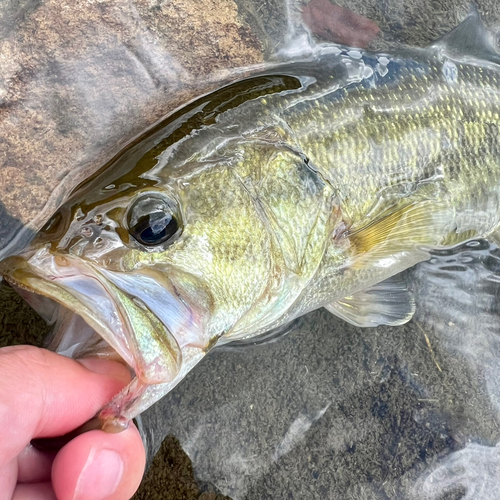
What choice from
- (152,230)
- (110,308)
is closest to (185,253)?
(152,230)

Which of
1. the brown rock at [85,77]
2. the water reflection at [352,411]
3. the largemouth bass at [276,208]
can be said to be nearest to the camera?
the largemouth bass at [276,208]

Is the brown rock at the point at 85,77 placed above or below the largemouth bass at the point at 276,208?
above

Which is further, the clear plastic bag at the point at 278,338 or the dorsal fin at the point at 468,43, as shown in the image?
the dorsal fin at the point at 468,43

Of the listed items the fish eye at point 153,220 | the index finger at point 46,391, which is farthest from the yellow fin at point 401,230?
the index finger at point 46,391

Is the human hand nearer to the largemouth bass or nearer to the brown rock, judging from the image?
the largemouth bass

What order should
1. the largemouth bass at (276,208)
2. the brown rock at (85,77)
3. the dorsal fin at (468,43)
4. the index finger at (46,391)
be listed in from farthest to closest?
the dorsal fin at (468,43) < the brown rock at (85,77) < the largemouth bass at (276,208) < the index finger at (46,391)

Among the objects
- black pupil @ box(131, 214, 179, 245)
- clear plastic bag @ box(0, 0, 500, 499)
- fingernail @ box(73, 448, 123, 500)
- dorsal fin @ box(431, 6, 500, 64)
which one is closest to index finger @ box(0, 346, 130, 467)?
fingernail @ box(73, 448, 123, 500)

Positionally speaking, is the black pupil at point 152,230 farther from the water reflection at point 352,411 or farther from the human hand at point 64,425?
the water reflection at point 352,411

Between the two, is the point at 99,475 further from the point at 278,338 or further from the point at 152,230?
the point at 278,338
